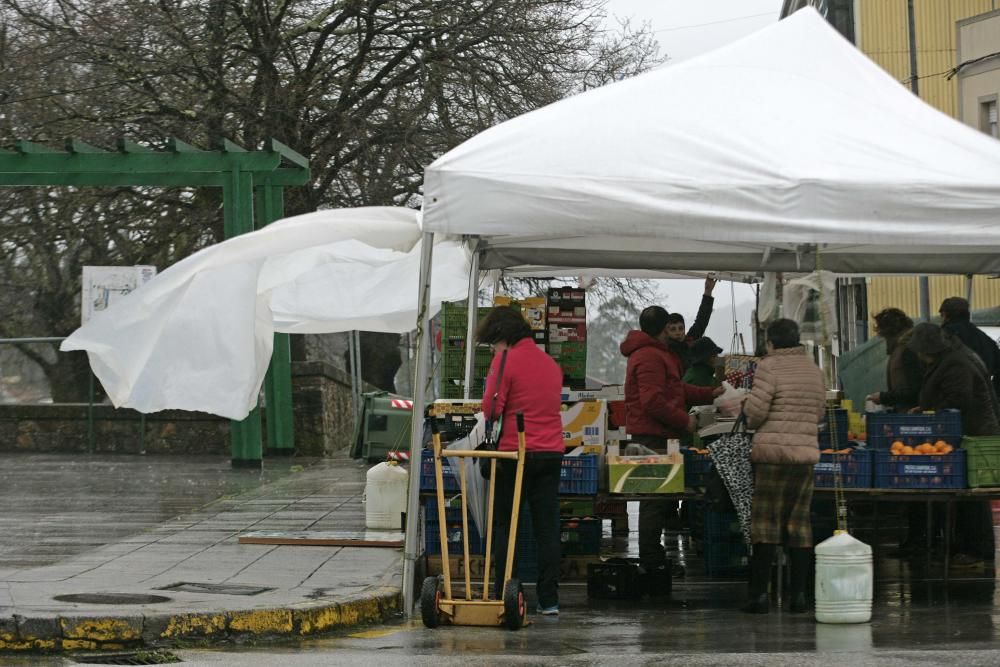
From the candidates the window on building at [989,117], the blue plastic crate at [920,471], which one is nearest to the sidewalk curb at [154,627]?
the blue plastic crate at [920,471]

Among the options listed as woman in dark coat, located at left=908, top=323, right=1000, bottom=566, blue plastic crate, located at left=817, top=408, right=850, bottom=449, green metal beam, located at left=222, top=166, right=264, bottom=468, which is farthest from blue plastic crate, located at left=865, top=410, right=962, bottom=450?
green metal beam, located at left=222, top=166, right=264, bottom=468

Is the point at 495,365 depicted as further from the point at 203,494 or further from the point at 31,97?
the point at 31,97

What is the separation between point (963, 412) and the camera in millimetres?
11125

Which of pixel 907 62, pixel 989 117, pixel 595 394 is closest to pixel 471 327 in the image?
pixel 595 394

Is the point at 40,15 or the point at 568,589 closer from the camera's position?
the point at 568,589

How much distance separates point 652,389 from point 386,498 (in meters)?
2.97

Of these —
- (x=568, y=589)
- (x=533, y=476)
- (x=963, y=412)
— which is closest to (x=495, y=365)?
(x=533, y=476)

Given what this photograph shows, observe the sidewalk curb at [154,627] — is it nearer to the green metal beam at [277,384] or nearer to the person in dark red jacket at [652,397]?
the person in dark red jacket at [652,397]

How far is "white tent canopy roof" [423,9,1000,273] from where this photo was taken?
927 cm

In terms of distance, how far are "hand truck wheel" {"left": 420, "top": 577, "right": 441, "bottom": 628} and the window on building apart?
82.9 feet

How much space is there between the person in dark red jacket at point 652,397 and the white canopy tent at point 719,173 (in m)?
1.41

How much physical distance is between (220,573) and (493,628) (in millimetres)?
2224

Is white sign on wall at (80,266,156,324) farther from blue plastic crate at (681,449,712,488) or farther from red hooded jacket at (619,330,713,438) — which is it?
blue plastic crate at (681,449,712,488)

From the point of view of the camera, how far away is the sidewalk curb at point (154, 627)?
820cm
